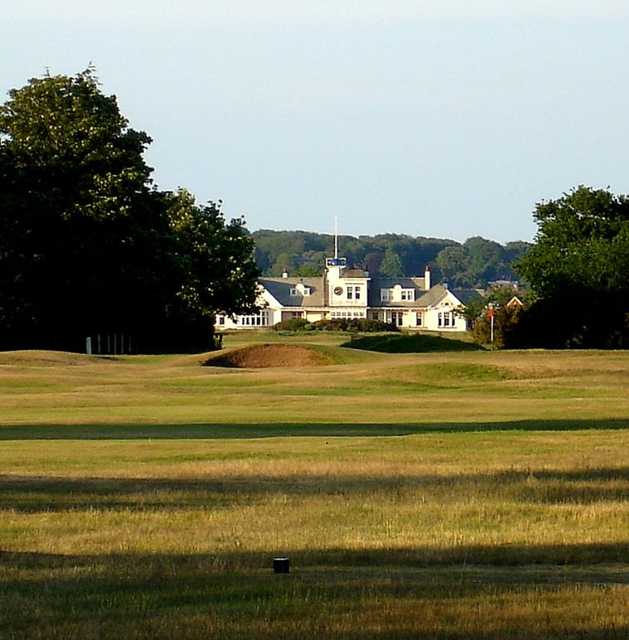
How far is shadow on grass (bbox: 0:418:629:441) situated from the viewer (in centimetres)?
3011

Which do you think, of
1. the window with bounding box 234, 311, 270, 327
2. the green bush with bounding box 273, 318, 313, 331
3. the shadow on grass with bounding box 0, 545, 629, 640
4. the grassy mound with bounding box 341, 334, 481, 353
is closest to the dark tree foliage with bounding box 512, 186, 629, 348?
the grassy mound with bounding box 341, 334, 481, 353

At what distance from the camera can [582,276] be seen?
301ft

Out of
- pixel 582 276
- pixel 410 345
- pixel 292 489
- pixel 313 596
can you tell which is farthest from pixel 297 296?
pixel 313 596

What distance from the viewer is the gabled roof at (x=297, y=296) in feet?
635

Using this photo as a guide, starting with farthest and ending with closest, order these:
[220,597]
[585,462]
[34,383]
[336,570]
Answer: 1. [34,383]
2. [585,462]
3. [336,570]
4. [220,597]

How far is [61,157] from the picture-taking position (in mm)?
75750

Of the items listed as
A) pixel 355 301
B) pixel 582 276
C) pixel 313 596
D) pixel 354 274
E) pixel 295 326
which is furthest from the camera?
pixel 355 301

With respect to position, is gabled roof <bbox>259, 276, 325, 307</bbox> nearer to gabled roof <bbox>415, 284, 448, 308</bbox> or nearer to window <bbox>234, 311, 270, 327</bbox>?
window <bbox>234, 311, 270, 327</bbox>

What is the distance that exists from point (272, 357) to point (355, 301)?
12550cm

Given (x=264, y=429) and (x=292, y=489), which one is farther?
(x=264, y=429)

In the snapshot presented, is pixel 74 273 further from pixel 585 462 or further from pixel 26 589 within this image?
pixel 26 589

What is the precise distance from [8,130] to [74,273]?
7981 millimetres

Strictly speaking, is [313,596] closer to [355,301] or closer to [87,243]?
[87,243]

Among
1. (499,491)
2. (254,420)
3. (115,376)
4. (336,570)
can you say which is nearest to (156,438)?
(254,420)
